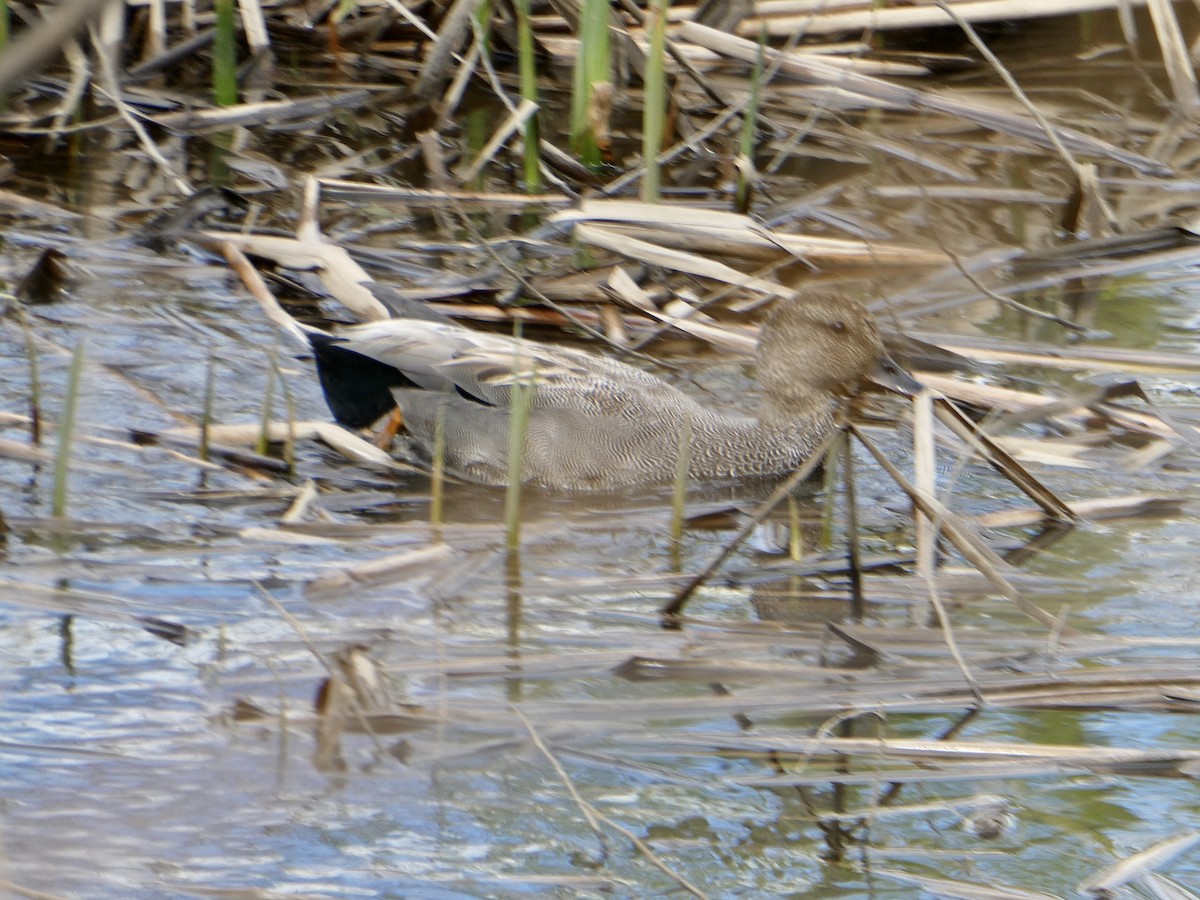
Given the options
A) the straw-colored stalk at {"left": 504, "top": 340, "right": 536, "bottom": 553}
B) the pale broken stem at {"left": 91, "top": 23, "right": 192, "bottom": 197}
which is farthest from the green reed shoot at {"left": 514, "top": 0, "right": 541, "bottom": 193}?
the straw-colored stalk at {"left": 504, "top": 340, "right": 536, "bottom": 553}

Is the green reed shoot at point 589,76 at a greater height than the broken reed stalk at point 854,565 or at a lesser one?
greater

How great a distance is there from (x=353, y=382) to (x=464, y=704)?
222 centimetres

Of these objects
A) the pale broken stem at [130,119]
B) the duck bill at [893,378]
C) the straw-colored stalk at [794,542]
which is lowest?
the straw-colored stalk at [794,542]

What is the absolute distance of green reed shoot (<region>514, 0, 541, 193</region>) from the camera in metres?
6.72

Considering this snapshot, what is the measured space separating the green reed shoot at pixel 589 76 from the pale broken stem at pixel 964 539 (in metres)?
3.45

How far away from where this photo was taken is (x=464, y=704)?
3174 millimetres

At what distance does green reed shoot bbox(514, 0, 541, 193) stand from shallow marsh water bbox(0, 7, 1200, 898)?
2.41 meters

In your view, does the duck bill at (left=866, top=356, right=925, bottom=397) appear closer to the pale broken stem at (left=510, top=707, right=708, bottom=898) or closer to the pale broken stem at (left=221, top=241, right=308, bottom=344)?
the pale broken stem at (left=221, top=241, right=308, bottom=344)

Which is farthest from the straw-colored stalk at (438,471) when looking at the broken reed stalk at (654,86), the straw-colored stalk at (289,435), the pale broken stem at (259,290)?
the broken reed stalk at (654,86)

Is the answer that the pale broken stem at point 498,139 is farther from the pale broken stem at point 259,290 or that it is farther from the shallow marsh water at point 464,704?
the shallow marsh water at point 464,704

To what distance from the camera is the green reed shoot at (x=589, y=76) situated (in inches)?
265

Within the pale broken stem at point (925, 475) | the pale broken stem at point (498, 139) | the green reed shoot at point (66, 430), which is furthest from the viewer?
the pale broken stem at point (498, 139)

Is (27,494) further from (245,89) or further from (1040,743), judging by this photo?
(245,89)

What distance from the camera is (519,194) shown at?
23.6ft
